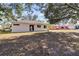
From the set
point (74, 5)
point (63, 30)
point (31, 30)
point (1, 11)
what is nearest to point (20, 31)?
point (31, 30)

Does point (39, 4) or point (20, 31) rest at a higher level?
point (39, 4)

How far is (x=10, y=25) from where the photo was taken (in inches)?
117

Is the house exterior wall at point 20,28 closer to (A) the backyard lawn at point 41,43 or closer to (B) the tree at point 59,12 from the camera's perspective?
(A) the backyard lawn at point 41,43

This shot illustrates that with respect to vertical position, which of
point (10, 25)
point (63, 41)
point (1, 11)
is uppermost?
point (1, 11)

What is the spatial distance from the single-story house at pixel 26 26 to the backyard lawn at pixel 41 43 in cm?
5

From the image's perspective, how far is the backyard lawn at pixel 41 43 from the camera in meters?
2.95

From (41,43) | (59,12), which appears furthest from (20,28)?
(59,12)

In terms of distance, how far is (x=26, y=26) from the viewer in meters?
2.99

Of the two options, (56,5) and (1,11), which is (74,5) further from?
(1,11)

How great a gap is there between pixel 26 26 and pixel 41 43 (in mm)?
291

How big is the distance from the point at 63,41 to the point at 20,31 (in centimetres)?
56

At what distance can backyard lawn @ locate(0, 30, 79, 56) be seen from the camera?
9.68 ft

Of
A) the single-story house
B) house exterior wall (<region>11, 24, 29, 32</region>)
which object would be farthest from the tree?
house exterior wall (<region>11, 24, 29, 32</region>)

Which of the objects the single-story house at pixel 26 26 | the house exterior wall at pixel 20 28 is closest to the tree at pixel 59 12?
the single-story house at pixel 26 26
